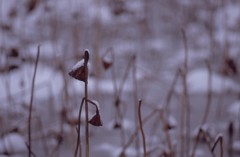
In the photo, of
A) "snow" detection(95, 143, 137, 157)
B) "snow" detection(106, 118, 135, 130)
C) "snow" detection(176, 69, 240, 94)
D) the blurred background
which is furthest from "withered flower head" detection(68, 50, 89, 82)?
"snow" detection(176, 69, 240, 94)

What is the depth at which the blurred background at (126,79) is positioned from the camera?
1653 millimetres

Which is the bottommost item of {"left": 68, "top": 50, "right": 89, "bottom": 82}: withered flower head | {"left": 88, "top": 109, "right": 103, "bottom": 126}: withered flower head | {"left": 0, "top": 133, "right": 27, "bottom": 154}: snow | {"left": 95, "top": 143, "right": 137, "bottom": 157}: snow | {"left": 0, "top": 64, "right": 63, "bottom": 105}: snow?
{"left": 95, "top": 143, "right": 137, "bottom": 157}: snow

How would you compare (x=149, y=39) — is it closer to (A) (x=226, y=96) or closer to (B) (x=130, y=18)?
(B) (x=130, y=18)

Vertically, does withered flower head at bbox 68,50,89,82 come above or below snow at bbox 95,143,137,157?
above

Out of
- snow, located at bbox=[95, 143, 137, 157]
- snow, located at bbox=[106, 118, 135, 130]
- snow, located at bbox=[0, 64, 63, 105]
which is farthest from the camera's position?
snow, located at bbox=[0, 64, 63, 105]

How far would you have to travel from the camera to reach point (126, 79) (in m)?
2.65

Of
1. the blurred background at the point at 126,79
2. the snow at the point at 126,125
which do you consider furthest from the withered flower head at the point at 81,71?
the snow at the point at 126,125

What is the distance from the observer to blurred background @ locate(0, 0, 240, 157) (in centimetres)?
165

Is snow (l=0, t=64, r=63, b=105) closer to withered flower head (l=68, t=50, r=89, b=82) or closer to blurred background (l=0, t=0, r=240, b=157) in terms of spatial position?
blurred background (l=0, t=0, r=240, b=157)

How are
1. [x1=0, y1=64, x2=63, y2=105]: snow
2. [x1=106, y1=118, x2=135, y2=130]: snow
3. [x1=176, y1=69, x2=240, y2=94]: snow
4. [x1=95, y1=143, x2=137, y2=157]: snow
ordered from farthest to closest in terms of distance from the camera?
[x1=176, y1=69, x2=240, y2=94]: snow → [x1=0, y1=64, x2=63, y2=105]: snow → [x1=106, y1=118, x2=135, y2=130]: snow → [x1=95, y1=143, x2=137, y2=157]: snow

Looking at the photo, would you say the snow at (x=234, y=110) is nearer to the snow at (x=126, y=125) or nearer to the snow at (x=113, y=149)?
the snow at (x=126, y=125)

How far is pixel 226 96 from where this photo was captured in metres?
2.34

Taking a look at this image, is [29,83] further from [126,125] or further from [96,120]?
[96,120]

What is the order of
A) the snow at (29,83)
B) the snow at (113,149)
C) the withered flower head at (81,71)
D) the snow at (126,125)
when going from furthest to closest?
the snow at (29,83) < the snow at (126,125) < the snow at (113,149) < the withered flower head at (81,71)
